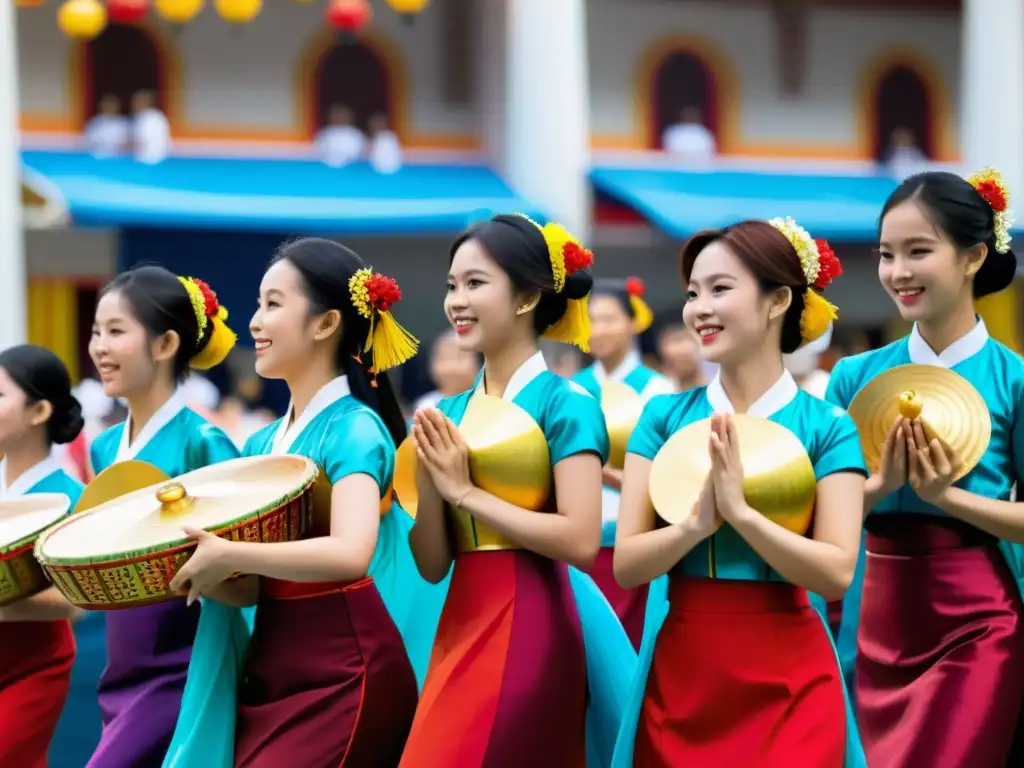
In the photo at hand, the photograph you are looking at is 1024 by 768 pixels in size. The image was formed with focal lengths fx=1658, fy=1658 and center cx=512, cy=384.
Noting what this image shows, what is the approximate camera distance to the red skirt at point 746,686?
9.40 ft

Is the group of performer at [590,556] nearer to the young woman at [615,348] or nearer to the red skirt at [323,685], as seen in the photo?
the red skirt at [323,685]

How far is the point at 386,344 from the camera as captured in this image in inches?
140

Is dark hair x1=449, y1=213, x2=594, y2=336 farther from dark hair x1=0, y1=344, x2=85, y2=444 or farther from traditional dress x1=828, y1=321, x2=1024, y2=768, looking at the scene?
dark hair x1=0, y1=344, x2=85, y2=444

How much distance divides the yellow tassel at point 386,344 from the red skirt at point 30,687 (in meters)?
1.19

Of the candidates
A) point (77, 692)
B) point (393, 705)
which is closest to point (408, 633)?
point (393, 705)

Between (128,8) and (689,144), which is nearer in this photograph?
(128,8)

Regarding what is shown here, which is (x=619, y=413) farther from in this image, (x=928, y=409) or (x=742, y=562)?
(x=742, y=562)

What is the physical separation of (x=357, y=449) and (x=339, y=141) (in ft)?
40.1

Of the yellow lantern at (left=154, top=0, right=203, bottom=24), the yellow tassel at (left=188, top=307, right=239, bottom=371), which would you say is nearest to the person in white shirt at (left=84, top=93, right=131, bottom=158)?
the yellow lantern at (left=154, top=0, right=203, bottom=24)

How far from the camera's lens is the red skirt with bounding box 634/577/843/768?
2865 millimetres

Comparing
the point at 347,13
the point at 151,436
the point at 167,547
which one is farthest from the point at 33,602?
the point at 347,13

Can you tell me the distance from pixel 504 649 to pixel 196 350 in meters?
1.38

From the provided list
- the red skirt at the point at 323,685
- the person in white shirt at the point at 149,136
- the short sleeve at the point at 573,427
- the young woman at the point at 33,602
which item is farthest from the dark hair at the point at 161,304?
the person in white shirt at the point at 149,136

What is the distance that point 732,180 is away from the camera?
15727 mm
